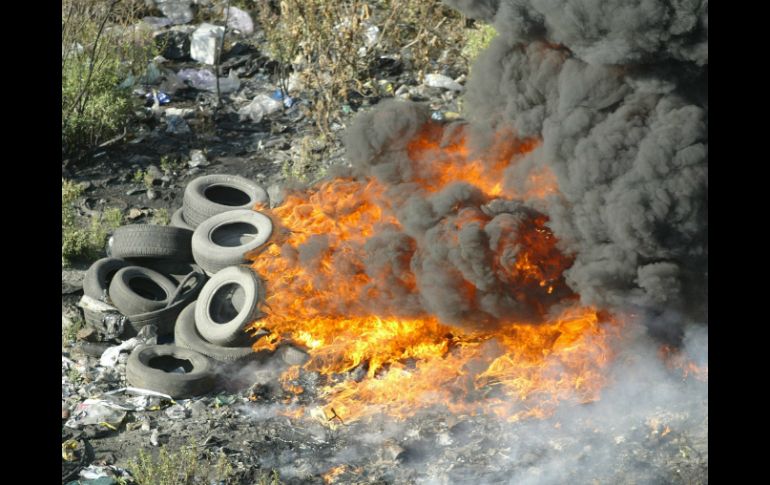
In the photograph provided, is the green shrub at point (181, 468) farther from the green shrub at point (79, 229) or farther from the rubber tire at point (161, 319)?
the green shrub at point (79, 229)

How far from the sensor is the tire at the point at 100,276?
10383mm

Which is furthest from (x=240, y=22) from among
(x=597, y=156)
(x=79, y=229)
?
(x=597, y=156)

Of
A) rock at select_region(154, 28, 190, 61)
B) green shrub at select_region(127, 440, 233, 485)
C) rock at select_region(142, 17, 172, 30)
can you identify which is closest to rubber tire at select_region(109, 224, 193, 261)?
green shrub at select_region(127, 440, 233, 485)

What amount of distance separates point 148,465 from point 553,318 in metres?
4.10

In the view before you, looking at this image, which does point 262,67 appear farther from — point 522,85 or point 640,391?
point 640,391

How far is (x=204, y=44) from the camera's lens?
612 inches

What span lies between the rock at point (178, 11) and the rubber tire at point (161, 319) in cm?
755

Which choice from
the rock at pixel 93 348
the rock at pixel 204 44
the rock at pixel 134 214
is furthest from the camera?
the rock at pixel 204 44

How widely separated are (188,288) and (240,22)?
7333mm

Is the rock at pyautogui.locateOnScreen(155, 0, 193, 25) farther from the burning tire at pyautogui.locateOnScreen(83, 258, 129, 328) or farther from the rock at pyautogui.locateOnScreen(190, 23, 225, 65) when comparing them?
the burning tire at pyautogui.locateOnScreen(83, 258, 129, 328)

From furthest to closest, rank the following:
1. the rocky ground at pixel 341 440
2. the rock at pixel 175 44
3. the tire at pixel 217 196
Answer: the rock at pixel 175 44 < the tire at pixel 217 196 < the rocky ground at pixel 341 440

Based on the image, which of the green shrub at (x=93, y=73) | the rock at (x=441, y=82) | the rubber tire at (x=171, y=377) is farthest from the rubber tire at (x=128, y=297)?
the rock at (x=441, y=82)
